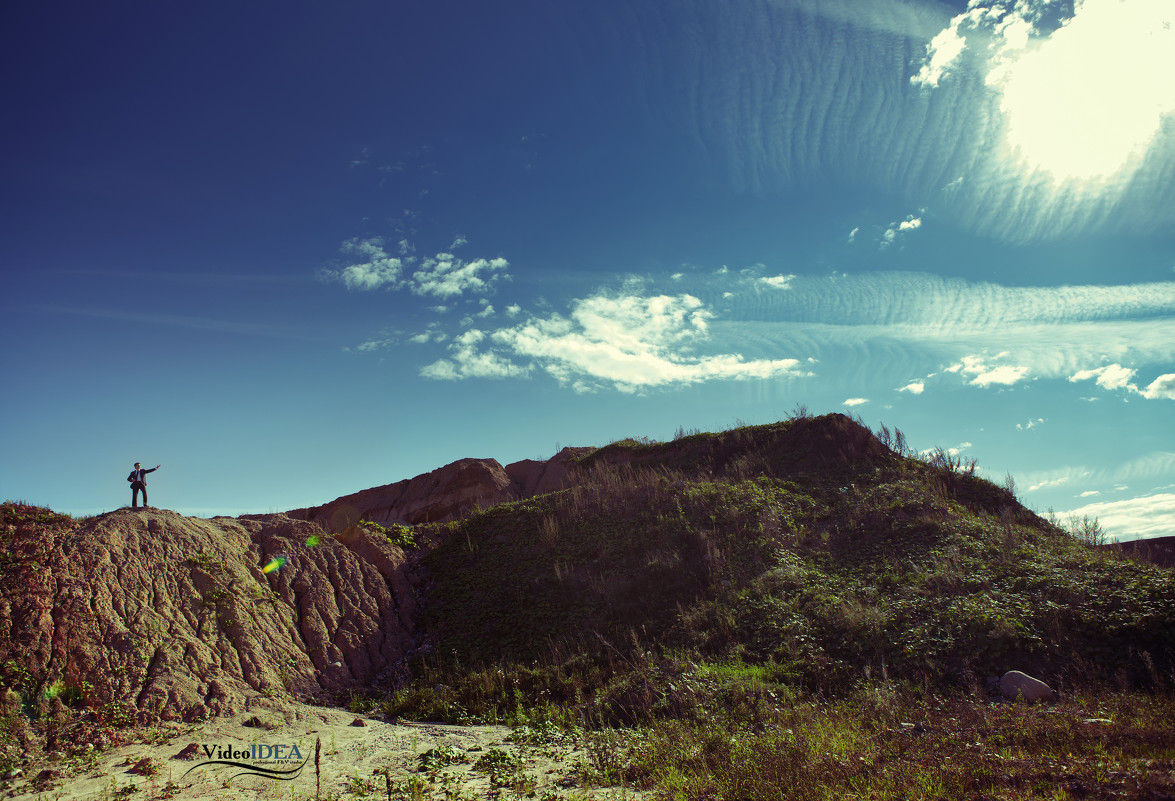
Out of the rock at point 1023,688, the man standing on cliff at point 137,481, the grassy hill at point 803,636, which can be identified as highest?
the man standing on cliff at point 137,481

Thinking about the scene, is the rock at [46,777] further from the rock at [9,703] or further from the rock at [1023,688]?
the rock at [1023,688]

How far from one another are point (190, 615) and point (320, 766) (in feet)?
17.9

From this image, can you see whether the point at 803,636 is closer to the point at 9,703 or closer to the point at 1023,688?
the point at 1023,688

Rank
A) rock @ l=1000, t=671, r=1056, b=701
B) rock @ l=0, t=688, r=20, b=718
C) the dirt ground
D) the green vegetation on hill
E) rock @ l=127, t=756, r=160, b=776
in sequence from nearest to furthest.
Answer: the dirt ground → rock @ l=127, t=756, r=160, b=776 → rock @ l=0, t=688, r=20, b=718 → rock @ l=1000, t=671, r=1056, b=701 → the green vegetation on hill

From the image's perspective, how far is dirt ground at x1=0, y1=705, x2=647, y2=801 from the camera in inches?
261

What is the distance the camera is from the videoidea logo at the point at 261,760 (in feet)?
24.6

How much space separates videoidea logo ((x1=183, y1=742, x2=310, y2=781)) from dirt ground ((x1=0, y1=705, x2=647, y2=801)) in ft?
0.05

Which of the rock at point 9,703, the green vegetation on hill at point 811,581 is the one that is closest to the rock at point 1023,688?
the green vegetation on hill at point 811,581

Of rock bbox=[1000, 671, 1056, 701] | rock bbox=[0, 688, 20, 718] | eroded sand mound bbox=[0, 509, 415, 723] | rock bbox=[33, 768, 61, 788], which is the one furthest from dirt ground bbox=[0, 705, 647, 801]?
rock bbox=[1000, 671, 1056, 701]

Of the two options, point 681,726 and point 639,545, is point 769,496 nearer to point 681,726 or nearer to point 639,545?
point 639,545

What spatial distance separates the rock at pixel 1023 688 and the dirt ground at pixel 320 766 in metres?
6.91

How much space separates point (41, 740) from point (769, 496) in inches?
653

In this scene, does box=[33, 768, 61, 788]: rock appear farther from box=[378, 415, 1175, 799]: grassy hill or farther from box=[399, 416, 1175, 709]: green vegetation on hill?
box=[399, 416, 1175, 709]: green vegetation on hill

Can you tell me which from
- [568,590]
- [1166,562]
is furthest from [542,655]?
[1166,562]
